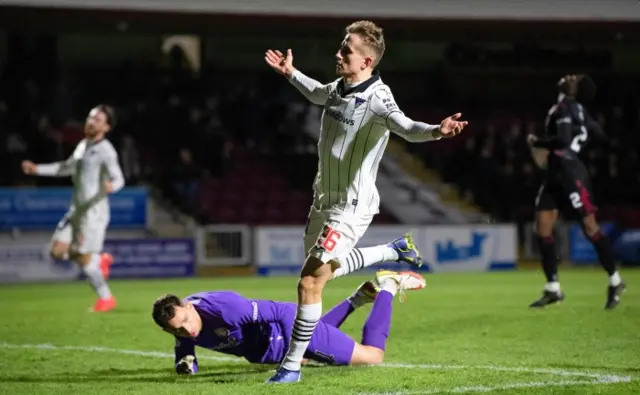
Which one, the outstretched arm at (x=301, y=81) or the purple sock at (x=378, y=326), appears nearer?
the outstretched arm at (x=301, y=81)

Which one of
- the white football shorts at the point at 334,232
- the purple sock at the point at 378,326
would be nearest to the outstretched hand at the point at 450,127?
the white football shorts at the point at 334,232

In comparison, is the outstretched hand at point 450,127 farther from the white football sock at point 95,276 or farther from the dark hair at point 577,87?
the white football sock at point 95,276

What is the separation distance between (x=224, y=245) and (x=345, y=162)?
14.6 meters

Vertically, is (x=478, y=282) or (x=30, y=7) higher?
(x=30, y=7)

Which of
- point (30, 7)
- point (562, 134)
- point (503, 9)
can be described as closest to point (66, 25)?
point (30, 7)

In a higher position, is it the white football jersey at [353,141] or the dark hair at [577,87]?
the dark hair at [577,87]

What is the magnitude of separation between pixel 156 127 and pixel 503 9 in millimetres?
8773

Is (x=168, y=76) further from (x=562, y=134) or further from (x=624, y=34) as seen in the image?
(x=562, y=134)

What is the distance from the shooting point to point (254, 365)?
8.46 m

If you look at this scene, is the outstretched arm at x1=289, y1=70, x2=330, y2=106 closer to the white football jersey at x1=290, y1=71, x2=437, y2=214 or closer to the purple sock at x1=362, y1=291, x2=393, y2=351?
the white football jersey at x1=290, y1=71, x2=437, y2=214

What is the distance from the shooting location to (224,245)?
21.9 metres

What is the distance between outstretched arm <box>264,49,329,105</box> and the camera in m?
7.75

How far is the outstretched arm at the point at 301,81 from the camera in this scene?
7.75 metres

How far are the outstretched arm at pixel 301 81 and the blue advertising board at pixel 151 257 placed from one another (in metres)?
13.6
